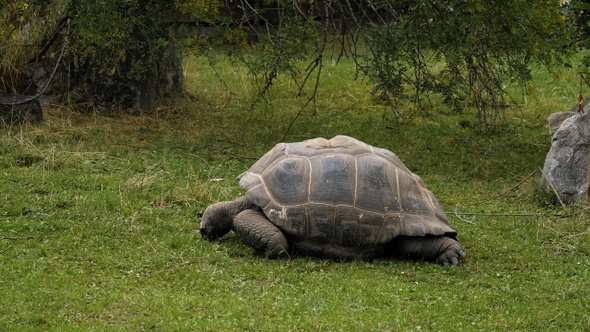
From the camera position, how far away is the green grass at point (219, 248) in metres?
5.43

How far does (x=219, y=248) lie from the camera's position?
22.7 feet

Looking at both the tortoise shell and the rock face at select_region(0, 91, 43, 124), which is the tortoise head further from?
the rock face at select_region(0, 91, 43, 124)

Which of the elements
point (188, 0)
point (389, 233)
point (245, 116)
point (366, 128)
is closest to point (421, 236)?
point (389, 233)

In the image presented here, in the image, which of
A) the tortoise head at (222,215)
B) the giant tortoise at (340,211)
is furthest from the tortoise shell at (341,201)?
the tortoise head at (222,215)

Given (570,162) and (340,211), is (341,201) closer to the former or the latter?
(340,211)

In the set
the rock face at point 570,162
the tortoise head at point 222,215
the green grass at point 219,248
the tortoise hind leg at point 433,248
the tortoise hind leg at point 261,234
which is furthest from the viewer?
the rock face at point 570,162

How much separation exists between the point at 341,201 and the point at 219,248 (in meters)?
1.04

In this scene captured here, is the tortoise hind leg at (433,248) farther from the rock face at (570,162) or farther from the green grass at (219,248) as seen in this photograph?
the rock face at (570,162)

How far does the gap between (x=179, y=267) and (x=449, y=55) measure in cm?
509

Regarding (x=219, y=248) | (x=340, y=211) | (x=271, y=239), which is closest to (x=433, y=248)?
(x=340, y=211)

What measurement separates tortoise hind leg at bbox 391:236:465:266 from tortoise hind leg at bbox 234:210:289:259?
3.02ft

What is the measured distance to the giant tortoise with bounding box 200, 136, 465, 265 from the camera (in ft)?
21.9

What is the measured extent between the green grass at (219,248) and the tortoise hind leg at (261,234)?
0.11 meters

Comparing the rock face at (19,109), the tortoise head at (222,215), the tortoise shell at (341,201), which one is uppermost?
the tortoise shell at (341,201)
